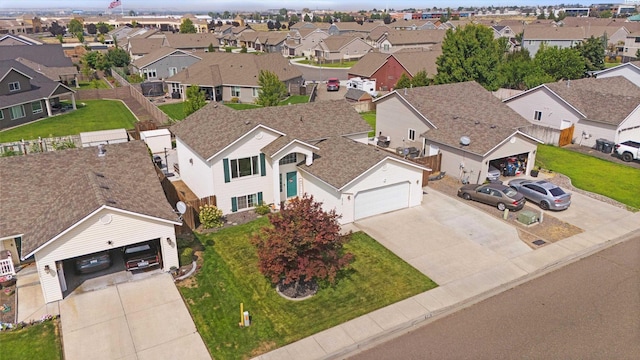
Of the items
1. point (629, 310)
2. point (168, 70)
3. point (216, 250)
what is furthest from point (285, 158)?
point (168, 70)

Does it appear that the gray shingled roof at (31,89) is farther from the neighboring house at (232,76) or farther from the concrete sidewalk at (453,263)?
the concrete sidewalk at (453,263)

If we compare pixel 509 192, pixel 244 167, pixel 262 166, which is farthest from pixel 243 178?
pixel 509 192

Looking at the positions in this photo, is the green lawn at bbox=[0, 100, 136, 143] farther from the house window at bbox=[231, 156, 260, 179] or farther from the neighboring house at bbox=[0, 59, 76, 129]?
the house window at bbox=[231, 156, 260, 179]

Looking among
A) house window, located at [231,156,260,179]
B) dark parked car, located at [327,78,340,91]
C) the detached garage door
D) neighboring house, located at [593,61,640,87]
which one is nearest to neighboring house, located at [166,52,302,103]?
dark parked car, located at [327,78,340,91]

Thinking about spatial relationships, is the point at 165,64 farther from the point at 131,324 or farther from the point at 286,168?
the point at 131,324

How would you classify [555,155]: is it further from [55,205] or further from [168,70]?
[168,70]

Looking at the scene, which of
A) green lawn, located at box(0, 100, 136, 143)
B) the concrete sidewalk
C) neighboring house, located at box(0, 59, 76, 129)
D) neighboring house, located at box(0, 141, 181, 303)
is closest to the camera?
the concrete sidewalk
